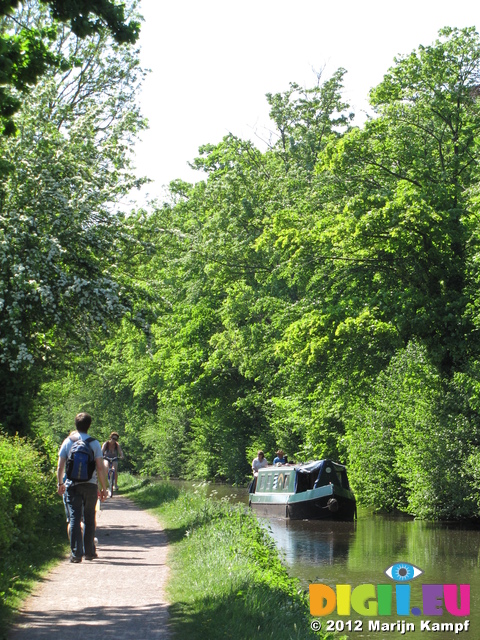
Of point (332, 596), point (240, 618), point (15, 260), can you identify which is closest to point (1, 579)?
point (240, 618)

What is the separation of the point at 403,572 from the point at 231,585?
7.60 m

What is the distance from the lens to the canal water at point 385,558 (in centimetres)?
1170

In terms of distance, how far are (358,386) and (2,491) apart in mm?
22233

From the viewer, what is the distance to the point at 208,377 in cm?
4450

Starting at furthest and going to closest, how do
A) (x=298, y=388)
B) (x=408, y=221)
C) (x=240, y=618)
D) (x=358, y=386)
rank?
(x=298, y=388) → (x=358, y=386) → (x=408, y=221) → (x=240, y=618)

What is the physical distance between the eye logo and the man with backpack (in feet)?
21.9

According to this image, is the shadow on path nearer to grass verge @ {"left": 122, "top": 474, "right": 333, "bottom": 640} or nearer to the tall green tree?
grass verge @ {"left": 122, "top": 474, "right": 333, "bottom": 640}

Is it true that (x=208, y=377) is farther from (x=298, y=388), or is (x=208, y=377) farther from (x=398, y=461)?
(x=398, y=461)

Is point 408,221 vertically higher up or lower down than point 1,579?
higher up

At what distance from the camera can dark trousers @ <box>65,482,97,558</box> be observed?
35.6 ft

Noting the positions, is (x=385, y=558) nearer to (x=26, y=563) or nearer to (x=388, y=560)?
(x=388, y=560)

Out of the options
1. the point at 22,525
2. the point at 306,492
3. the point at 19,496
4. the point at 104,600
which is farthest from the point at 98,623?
the point at 306,492

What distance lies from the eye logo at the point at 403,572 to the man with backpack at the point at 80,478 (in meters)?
6.67

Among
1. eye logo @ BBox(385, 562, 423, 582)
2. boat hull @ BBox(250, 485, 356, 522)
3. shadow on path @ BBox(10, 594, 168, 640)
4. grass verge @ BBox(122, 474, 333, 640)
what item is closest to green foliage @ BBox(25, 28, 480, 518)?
boat hull @ BBox(250, 485, 356, 522)
